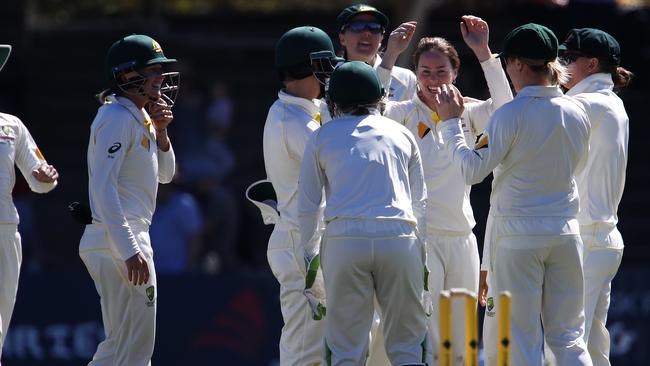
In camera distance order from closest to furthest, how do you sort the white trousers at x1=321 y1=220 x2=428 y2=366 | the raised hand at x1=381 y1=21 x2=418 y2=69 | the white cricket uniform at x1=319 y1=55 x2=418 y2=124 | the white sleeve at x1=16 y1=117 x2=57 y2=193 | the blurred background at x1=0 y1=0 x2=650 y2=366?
1. the white trousers at x1=321 y1=220 x2=428 y2=366
2. the raised hand at x1=381 y1=21 x2=418 y2=69
3. the white sleeve at x1=16 y1=117 x2=57 y2=193
4. the white cricket uniform at x1=319 y1=55 x2=418 y2=124
5. the blurred background at x1=0 y1=0 x2=650 y2=366

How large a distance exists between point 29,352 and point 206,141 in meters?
5.00

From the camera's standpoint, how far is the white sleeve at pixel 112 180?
682 centimetres

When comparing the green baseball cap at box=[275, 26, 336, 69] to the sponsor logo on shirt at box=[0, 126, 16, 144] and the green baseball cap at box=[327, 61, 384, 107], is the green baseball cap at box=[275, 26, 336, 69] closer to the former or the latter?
the green baseball cap at box=[327, 61, 384, 107]

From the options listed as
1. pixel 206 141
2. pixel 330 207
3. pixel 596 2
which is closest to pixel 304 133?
pixel 330 207

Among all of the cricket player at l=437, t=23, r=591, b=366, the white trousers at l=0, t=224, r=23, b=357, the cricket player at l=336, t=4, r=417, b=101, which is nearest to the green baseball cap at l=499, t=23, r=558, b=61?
the cricket player at l=437, t=23, r=591, b=366

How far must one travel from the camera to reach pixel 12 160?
7.52 meters

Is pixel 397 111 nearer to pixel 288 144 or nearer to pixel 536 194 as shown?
pixel 288 144

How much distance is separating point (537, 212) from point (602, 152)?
83 centimetres

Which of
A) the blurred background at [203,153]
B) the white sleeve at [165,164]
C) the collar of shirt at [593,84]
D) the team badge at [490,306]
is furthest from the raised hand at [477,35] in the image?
the blurred background at [203,153]

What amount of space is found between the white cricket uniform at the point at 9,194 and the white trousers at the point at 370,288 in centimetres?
203

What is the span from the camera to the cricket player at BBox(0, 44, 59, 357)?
7.40m

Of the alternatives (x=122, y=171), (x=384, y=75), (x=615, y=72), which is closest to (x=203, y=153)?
(x=384, y=75)

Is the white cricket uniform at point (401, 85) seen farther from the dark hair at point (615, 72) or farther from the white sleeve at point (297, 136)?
the dark hair at point (615, 72)

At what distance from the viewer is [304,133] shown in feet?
23.6
